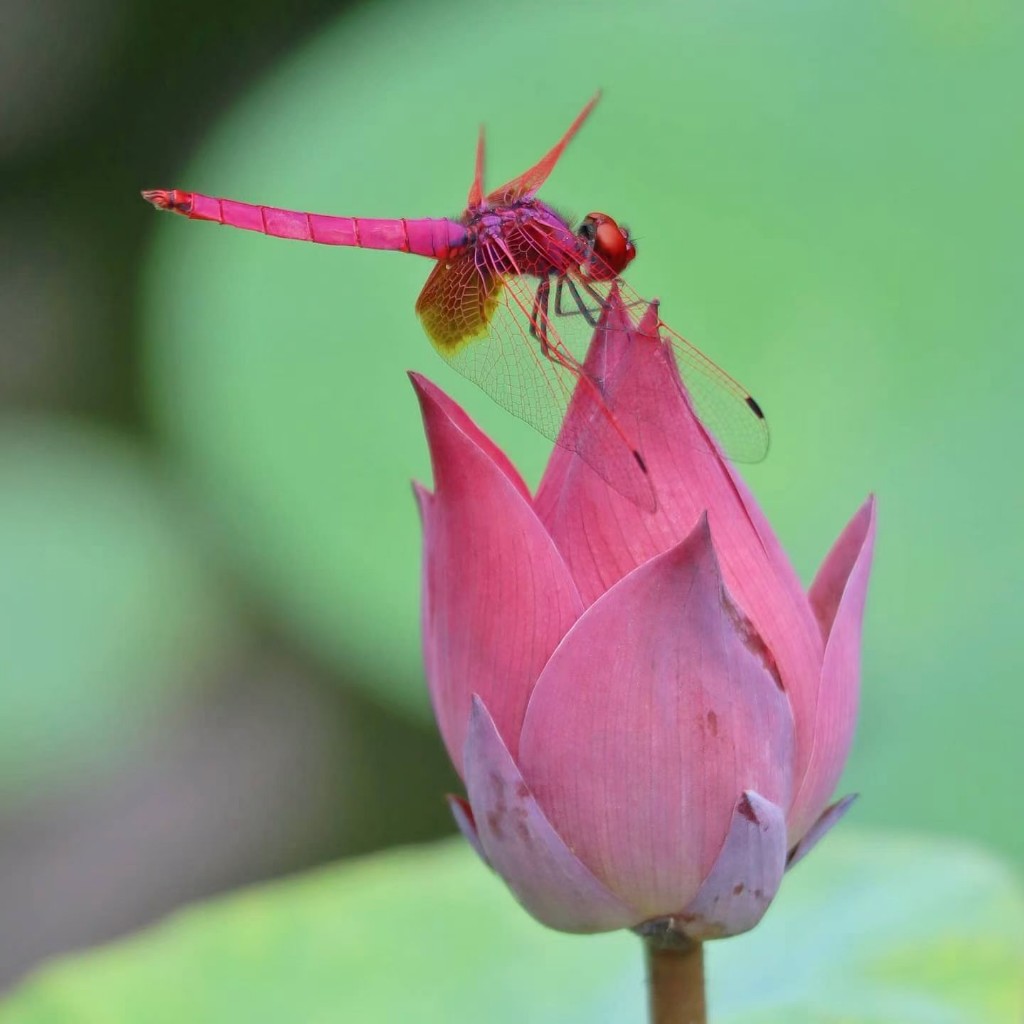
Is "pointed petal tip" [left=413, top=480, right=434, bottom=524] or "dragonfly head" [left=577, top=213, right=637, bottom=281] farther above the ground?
"dragonfly head" [left=577, top=213, right=637, bottom=281]

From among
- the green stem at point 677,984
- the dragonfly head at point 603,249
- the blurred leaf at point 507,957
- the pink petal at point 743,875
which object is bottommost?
the blurred leaf at point 507,957

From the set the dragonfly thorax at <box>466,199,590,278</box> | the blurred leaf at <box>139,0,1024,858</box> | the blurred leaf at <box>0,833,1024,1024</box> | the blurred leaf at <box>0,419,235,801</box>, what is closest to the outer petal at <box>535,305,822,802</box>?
the dragonfly thorax at <box>466,199,590,278</box>

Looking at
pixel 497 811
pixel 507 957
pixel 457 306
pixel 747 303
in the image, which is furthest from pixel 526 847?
pixel 747 303

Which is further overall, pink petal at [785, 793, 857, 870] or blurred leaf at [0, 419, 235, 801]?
blurred leaf at [0, 419, 235, 801]

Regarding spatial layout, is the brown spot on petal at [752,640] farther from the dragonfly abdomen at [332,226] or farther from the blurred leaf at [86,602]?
the blurred leaf at [86,602]

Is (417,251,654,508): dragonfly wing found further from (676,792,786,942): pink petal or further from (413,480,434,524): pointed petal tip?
(676,792,786,942): pink petal

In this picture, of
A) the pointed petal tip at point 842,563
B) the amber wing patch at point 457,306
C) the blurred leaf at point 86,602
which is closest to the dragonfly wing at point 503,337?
the amber wing patch at point 457,306

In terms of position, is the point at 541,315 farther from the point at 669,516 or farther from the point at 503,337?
the point at 669,516
